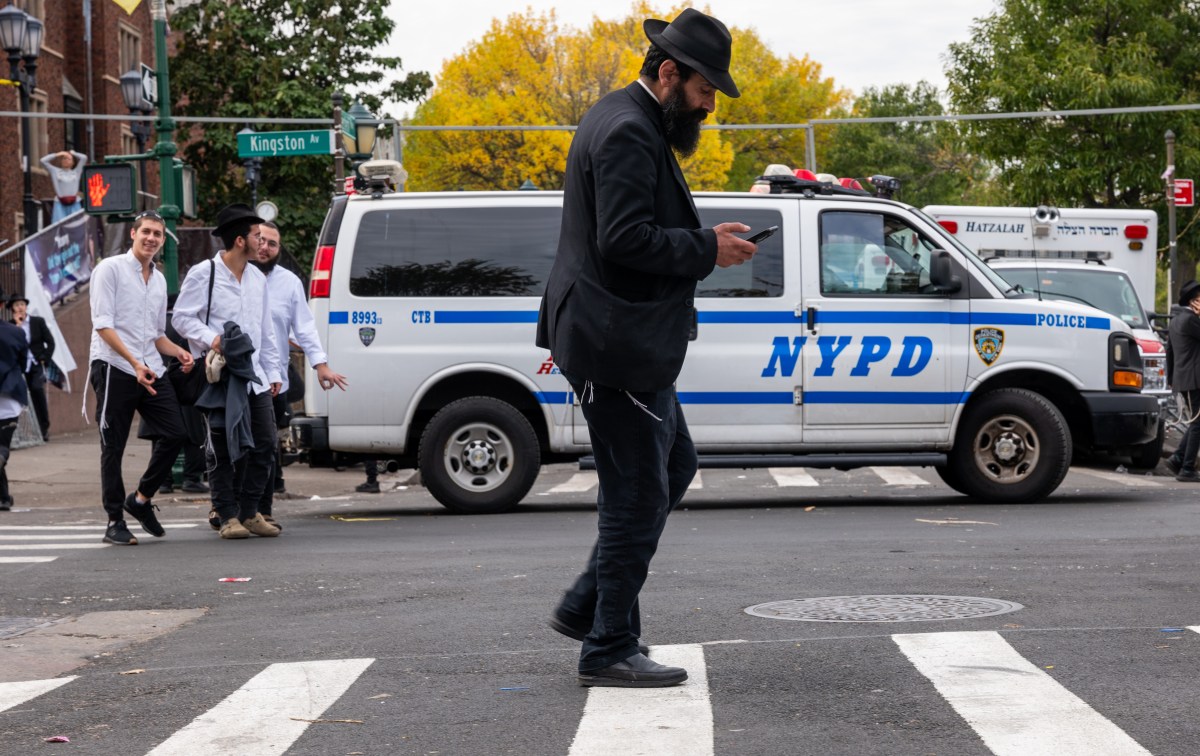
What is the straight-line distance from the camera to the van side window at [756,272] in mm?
12242

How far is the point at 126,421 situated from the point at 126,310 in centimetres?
67

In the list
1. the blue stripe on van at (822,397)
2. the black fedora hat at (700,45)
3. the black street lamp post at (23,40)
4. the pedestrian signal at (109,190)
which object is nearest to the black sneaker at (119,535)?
the blue stripe on van at (822,397)

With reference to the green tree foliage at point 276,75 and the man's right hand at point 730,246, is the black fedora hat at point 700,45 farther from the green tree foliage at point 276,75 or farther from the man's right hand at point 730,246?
the green tree foliage at point 276,75

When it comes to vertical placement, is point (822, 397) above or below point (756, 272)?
below

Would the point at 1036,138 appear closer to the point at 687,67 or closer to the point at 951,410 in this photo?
the point at 951,410

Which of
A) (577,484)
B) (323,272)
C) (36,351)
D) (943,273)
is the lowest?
(577,484)

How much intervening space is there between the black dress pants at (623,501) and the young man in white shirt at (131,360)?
18.1 ft

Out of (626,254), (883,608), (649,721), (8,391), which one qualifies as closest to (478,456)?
(8,391)

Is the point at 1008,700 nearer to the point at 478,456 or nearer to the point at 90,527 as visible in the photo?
the point at 478,456

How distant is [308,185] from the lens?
165 feet

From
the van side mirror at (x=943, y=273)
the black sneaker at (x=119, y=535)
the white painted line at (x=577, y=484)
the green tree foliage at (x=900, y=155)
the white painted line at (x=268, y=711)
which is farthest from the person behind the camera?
the green tree foliage at (x=900, y=155)

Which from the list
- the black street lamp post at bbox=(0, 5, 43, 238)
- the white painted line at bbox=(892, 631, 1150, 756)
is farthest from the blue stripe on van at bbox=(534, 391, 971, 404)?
the black street lamp post at bbox=(0, 5, 43, 238)

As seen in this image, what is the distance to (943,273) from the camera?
12117 mm

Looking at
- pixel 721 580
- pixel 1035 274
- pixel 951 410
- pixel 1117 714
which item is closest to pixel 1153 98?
pixel 1035 274
